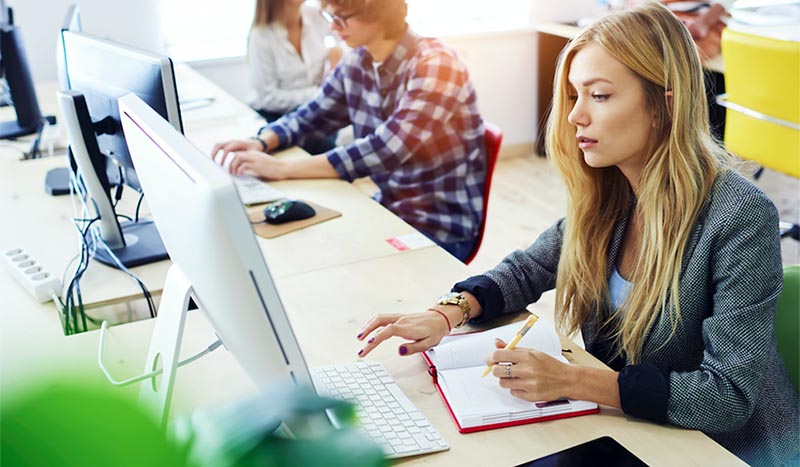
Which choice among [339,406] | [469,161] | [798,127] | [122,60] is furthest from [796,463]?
[798,127]

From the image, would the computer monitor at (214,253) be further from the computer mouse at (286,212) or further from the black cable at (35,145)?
the black cable at (35,145)

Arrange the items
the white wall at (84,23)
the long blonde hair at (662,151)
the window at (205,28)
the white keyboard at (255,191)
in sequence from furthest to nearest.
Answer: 1. the window at (205,28)
2. the white wall at (84,23)
3. the white keyboard at (255,191)
4. the long blonde hair at (662,151)

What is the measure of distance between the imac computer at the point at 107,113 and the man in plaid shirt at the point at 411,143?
0.55 metres

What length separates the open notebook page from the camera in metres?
1.25

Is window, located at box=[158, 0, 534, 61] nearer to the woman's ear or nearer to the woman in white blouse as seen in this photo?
the woman in white blouse

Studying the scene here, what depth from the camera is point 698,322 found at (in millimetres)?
1228

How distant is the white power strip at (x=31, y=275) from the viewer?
1573mm

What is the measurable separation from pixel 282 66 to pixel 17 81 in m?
1.19

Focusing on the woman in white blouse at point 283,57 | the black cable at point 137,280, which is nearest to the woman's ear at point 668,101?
the black cable at point 137,280

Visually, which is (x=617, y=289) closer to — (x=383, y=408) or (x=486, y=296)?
(x=486, y=296)

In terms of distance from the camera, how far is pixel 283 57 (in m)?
3.55

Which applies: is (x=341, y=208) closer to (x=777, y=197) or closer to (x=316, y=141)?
(x=316, y=141)

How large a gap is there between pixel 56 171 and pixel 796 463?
79.2 inches

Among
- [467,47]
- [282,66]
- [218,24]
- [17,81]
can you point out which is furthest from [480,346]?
[467,47]
